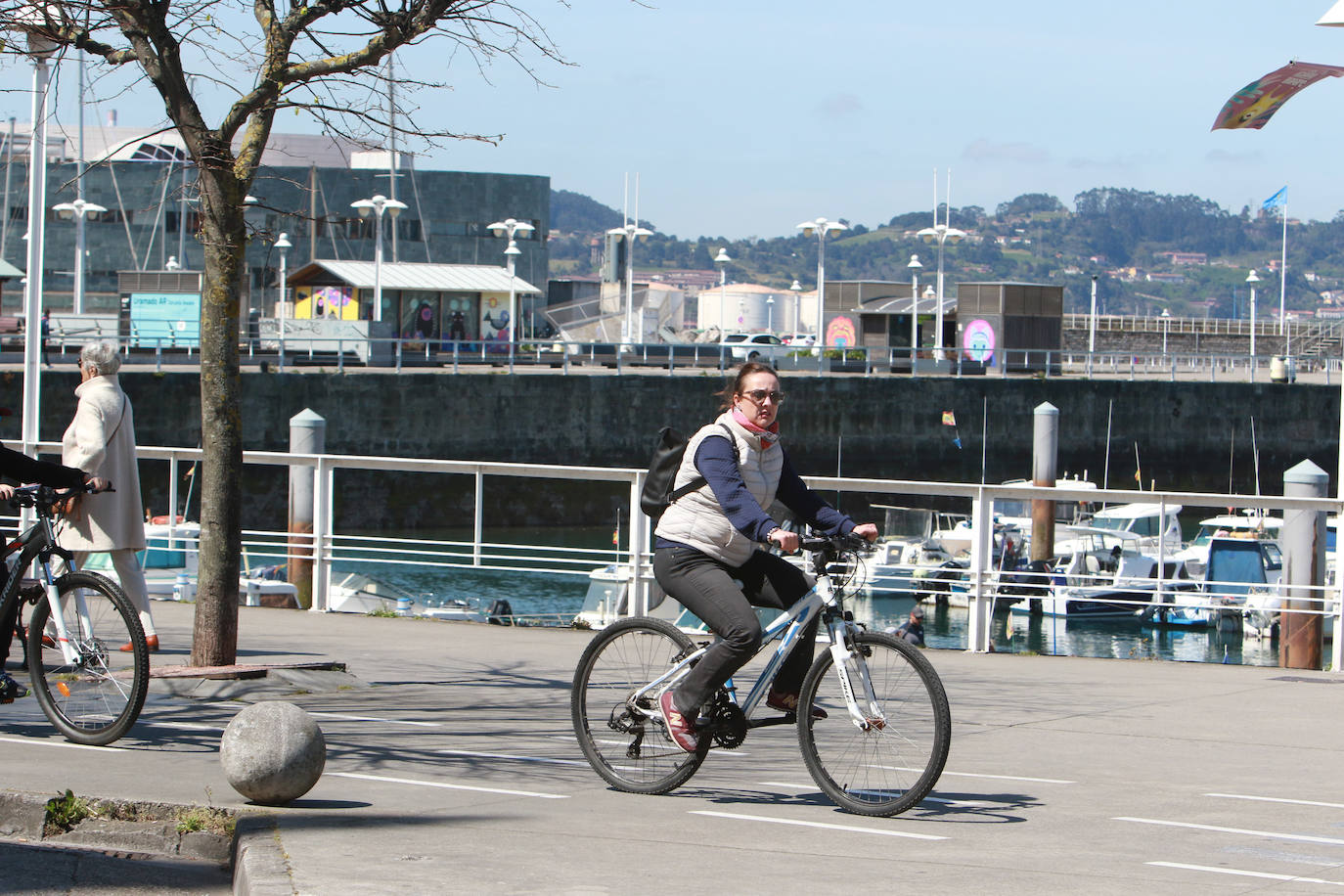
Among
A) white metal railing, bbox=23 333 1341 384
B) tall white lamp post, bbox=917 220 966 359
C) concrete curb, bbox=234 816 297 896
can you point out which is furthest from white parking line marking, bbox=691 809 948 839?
tall white lamp post, bbox=917 220 966 359

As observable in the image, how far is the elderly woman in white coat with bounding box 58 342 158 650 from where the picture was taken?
8.67m

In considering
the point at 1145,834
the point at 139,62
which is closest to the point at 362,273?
the point at 139,62

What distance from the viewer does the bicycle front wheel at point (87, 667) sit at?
22.4 feet

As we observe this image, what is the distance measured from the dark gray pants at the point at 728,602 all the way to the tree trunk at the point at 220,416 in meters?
3.19

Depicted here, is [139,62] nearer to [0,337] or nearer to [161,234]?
[0,337]

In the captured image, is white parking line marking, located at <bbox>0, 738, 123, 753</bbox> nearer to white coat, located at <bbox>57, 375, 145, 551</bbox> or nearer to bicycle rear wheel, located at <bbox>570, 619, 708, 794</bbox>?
white coat, located at <bbox>57, 375, 145, 551</bbox>

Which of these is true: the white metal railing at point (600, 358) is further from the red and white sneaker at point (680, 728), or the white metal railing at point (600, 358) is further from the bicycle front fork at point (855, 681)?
the bicycle front fork at point (855, 681)

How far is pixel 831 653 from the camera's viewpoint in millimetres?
5828

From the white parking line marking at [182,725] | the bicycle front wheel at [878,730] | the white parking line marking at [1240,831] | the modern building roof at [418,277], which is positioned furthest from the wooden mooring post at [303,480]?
the modern building roof at [418,277]

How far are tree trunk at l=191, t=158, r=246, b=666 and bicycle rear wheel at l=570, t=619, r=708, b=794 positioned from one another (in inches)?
109

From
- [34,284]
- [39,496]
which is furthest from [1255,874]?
[34,284]

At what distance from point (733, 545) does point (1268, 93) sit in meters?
8.20

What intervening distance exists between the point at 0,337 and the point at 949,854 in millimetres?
42245

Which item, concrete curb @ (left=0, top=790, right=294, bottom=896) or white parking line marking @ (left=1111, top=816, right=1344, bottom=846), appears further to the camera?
white parking line marking @ (left=1111, top=816, right=1344, bottom=846)
